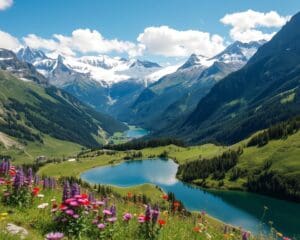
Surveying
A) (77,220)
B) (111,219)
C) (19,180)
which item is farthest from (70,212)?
(19,180)

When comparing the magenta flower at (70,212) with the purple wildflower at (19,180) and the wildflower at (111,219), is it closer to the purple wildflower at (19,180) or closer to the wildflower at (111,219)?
the wildflower at (111,219)

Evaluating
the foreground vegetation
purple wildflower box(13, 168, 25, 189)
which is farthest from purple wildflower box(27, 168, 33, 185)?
purple wildflower box(13, 168, 25, 189)

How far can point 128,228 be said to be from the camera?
1532 centimetres

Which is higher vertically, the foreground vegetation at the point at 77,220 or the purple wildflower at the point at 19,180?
the purple wildflower at the point at 19,180

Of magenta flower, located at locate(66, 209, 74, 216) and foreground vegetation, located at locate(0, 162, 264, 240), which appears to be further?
foreground vegetation, located at locate(0, 162, 264, 240)

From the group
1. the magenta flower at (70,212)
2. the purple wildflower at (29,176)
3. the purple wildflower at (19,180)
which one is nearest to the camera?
the magenta flower at (70,212)

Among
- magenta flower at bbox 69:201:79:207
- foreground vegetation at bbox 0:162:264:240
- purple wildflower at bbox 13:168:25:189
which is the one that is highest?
purple wildflower at bbox 13:168:25:189

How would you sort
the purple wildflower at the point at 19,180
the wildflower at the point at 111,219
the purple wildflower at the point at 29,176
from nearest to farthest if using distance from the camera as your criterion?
the wildflower at the point at 111,219 → the purple wildflower at the point at 19,180 → the purple wildflower at the point at 29,176

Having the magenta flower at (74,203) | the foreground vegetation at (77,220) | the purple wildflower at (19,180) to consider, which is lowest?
the foreground vegetation at (77,220)

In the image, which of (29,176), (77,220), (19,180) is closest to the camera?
(77,220)

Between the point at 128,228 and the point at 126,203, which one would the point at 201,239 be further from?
the point at 126,203

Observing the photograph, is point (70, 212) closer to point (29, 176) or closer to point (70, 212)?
point (70, 212)

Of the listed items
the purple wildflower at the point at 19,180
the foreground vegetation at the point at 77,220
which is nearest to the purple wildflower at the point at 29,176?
the foreground vegetation at the point at 77,220

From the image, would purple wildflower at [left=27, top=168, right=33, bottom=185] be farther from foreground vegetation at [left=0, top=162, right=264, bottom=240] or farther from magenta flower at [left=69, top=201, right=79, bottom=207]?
magenta flower at [left=69, top=201, right=79, bottom=207]
